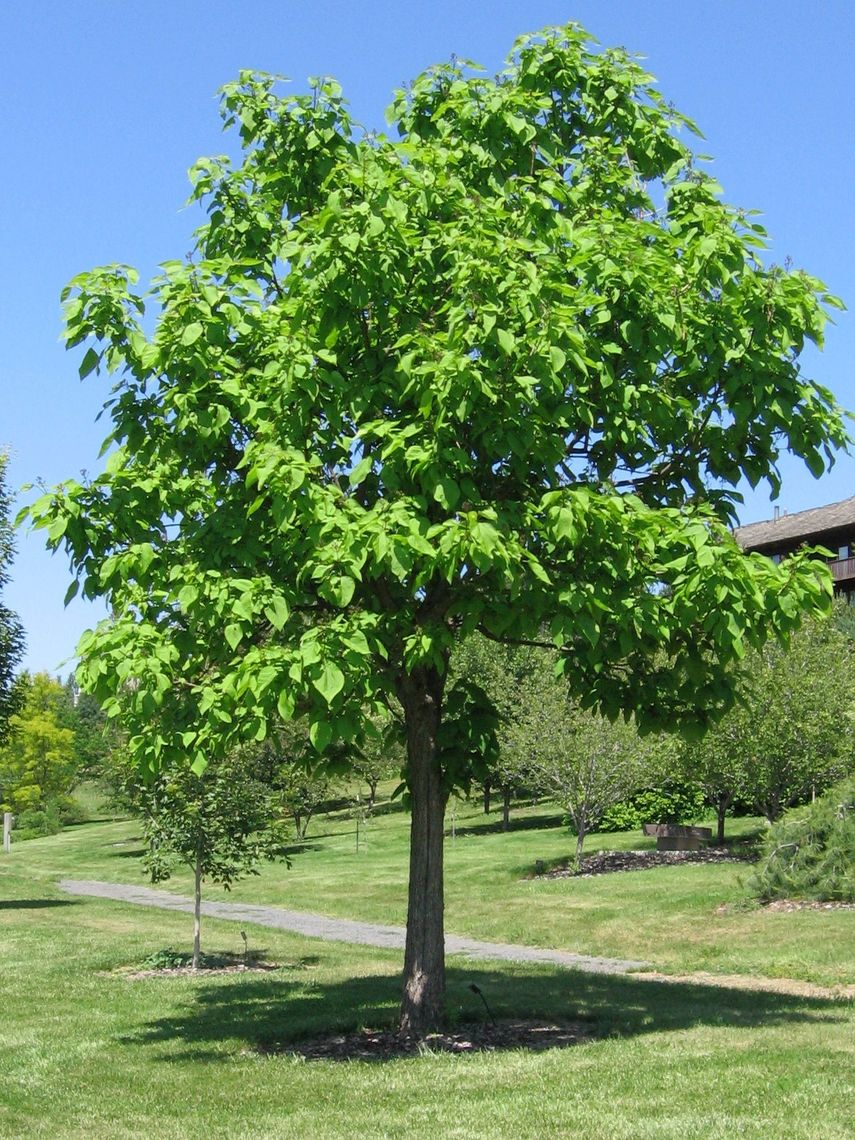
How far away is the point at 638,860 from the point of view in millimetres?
34219

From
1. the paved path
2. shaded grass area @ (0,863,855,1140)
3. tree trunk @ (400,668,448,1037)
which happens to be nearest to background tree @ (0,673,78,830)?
the paved path

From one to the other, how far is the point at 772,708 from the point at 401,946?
11608mm

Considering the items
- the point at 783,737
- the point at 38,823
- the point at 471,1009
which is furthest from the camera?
the point at 38,823

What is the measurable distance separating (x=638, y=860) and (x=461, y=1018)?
23097 millimetres

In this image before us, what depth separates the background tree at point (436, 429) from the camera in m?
8.78

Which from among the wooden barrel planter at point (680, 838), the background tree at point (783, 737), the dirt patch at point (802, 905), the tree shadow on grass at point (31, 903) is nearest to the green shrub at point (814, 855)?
the dirt patch at point (802, 905)

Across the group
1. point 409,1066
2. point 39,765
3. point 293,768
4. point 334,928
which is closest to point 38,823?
point 39,765

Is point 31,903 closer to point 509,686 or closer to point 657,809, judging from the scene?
point 509,686

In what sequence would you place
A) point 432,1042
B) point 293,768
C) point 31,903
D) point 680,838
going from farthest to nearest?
point 680,838, point 31,903, point 293,768, point 432,1042

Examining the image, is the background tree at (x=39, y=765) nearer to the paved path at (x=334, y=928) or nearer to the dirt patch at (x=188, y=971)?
the paved path at (x=334, y=928)

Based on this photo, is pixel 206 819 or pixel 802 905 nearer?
pixel 206 819

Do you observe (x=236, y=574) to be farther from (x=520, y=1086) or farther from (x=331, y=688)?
(x=520, y=1086)

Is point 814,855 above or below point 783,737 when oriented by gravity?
below

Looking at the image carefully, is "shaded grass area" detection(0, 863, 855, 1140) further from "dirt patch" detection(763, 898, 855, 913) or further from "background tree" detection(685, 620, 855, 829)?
"background tree" detection(685, 620, 855, 829)
